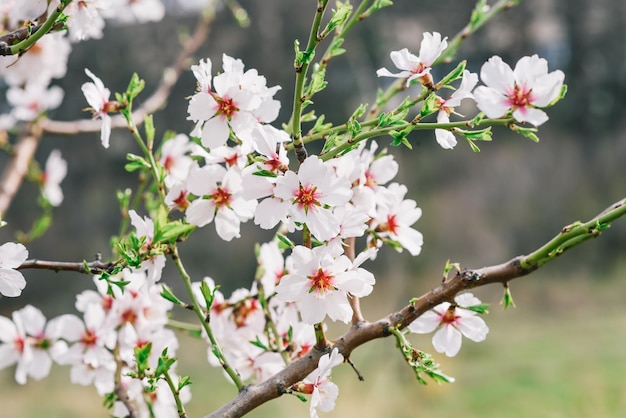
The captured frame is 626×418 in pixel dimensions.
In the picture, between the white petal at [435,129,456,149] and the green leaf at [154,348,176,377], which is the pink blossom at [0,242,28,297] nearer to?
the green leaf at [154,348,176,377]

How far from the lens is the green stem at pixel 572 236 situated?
1.23 feet

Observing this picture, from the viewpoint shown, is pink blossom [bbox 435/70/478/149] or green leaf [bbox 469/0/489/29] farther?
green leaf [bbox 469/0/489/29]

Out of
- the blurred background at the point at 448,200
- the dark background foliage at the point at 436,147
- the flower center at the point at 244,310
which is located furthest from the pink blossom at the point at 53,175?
the dark background foliage at the point at 436,147

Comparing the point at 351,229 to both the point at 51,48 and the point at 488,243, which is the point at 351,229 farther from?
the point at 488,243

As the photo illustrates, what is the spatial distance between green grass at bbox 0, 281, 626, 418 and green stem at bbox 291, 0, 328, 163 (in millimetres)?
2535

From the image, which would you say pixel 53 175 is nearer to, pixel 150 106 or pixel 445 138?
pixel 150 106

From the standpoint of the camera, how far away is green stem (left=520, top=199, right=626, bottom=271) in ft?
1.23

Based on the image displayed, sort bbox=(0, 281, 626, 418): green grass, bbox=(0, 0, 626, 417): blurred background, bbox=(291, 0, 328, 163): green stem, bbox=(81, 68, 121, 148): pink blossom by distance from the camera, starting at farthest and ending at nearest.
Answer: bbox=(0, 0, 626, 417): blurred background → bbox=(0, 281, 626, 418): green grass → bbox=(81, 68, 121, 148): pink blossom → bbox=(291, 0, 328, 163): green stem

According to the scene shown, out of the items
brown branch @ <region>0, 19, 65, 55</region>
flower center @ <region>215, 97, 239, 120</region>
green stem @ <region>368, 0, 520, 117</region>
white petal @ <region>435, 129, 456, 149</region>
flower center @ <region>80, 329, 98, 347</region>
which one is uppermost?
brown branch @ <region>0, 19, 65, 55</region>

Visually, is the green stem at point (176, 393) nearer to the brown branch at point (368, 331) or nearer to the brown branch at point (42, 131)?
the brown branch at point (368, 331)

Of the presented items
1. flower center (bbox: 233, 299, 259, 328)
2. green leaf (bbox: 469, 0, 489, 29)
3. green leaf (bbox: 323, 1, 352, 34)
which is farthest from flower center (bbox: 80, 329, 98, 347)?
green leaf (bbox: 469, 0, 489, 29)

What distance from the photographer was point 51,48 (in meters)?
0.69

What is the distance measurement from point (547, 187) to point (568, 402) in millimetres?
2133

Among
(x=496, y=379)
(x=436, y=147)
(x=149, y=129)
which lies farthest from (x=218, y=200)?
(x=436, y=147)
